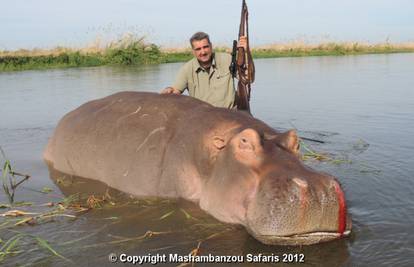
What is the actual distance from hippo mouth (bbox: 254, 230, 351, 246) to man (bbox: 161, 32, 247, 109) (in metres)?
3.56

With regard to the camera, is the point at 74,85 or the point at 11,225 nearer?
the point at 11,225

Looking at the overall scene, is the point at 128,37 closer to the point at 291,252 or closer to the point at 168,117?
the point at 168,117

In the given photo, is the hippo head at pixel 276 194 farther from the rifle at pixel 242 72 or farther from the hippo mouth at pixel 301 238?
the rifle at pixel 242 72

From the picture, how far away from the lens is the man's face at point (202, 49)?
6.55m

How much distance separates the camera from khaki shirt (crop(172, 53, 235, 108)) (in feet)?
22.3

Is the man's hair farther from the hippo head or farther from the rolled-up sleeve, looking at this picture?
the hippo head

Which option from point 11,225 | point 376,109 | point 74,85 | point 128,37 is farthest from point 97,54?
point 11,225

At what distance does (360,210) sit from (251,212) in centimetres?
131

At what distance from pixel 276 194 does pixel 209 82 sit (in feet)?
12.3

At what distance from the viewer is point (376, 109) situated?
32.1ft

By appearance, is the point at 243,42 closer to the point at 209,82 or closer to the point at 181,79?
the point at 209,82

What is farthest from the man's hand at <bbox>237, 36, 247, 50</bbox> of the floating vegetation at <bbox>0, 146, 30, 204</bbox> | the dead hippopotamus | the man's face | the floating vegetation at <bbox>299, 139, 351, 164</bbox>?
the floating vegetation at <bbox>0, 146, 30, 204</bbox>

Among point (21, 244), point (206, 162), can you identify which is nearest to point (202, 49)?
point (206, 162)

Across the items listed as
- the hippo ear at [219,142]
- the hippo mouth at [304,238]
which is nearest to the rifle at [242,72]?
the hippo ear at [219,142]
